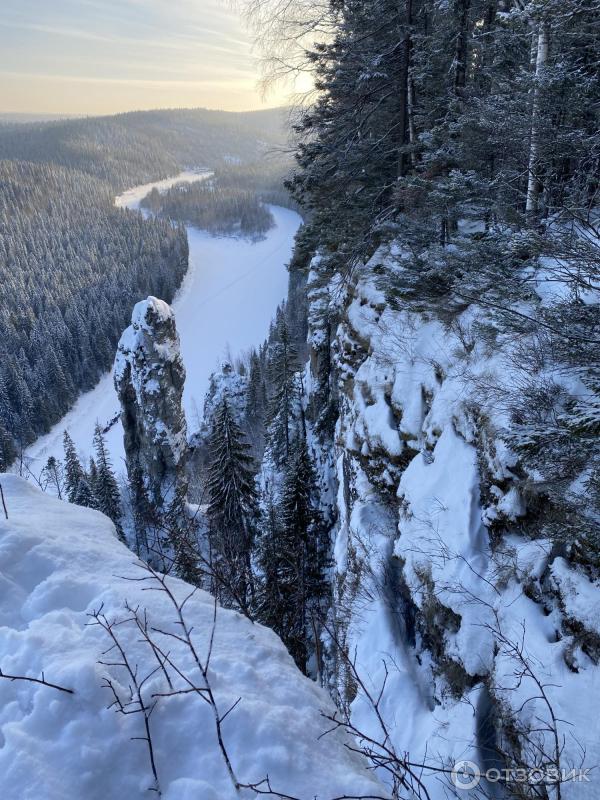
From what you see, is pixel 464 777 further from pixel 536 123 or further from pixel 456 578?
pixel 536 123

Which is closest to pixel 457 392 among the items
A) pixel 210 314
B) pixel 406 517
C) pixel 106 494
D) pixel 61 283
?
pixel 406 517

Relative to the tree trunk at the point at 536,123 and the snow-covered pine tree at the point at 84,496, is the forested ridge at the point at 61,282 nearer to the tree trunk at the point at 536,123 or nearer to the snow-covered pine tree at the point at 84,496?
the snow-covered pine tree at the point at 84,496

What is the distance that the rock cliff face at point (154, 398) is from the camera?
2567 centimetres

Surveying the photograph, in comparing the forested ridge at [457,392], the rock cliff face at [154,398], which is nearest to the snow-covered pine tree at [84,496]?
the rock cliff face at [154,398]

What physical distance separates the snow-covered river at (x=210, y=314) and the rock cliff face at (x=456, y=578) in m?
32.4

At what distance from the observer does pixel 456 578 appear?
6203 mm

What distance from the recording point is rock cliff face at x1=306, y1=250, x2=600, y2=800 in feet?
15.0

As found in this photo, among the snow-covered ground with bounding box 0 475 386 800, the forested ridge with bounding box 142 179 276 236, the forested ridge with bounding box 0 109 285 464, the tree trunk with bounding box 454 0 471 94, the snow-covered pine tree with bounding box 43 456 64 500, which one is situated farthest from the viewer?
the forested ridge with bounding box 142 179 276 236

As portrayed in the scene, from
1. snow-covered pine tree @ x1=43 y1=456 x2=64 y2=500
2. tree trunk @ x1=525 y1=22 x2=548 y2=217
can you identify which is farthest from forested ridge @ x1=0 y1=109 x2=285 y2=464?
tree trunk @ x1=525 y1=22 x2=548 y2=217

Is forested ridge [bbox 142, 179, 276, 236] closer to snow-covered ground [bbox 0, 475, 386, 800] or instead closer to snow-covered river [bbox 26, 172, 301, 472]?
snow-covered river [bbox 26, 172, 301, 472]

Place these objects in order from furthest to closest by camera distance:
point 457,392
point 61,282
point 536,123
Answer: point 61,282 → point 457,392 → point 536,123

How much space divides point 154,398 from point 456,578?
23336 mm

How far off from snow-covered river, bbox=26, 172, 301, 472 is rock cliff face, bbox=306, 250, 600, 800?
32.4 metres

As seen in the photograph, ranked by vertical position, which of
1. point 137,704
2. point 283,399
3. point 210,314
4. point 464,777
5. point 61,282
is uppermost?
point 137,704
